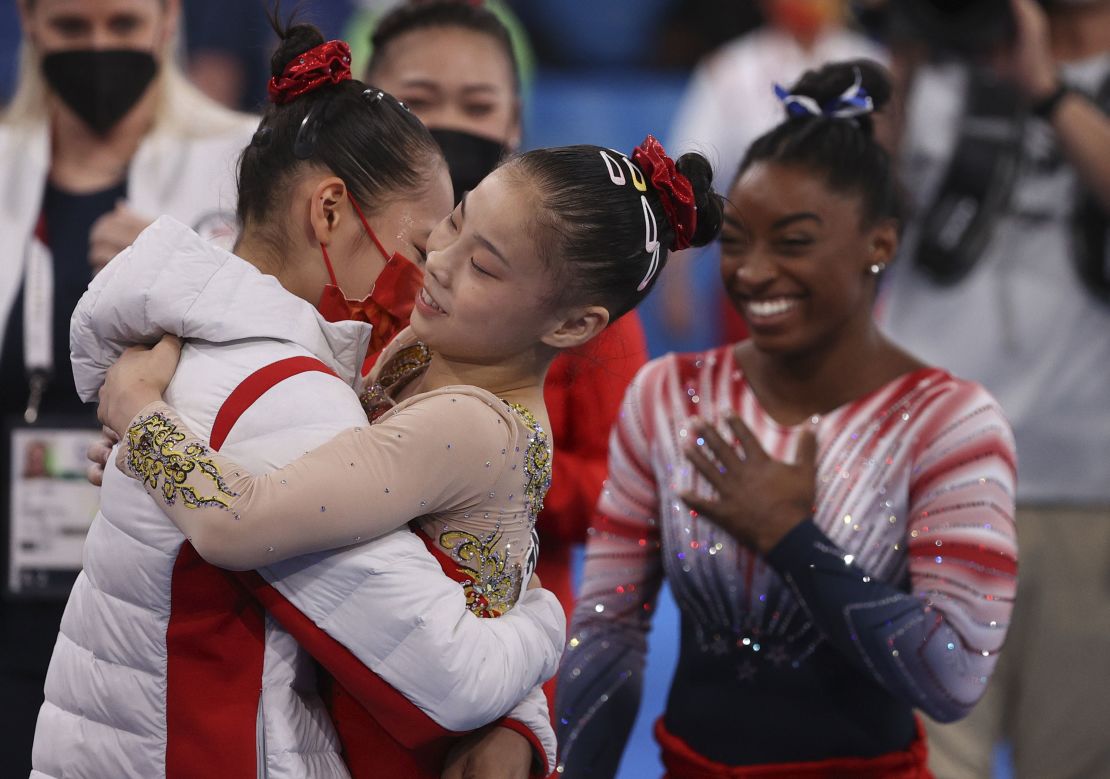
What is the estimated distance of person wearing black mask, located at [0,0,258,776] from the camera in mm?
2477

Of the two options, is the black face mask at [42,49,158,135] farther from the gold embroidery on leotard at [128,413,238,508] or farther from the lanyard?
the gold embroidery on leotard at [128,413,238,508]

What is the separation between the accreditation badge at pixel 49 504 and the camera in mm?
2490

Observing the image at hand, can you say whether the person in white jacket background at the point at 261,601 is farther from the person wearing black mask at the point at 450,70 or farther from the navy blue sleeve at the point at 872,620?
the person wearing black mask at the point at 450,70

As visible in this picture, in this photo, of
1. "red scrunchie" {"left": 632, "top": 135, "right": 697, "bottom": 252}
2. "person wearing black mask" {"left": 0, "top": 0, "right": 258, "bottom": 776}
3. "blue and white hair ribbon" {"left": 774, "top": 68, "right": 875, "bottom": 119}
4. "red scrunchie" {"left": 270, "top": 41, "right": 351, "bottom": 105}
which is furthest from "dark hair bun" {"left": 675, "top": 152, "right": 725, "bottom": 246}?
"person wearing black mask" {"left": 0, "top": 0, "right": 258, "bottom": 776}

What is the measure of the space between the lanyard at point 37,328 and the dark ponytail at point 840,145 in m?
1.23

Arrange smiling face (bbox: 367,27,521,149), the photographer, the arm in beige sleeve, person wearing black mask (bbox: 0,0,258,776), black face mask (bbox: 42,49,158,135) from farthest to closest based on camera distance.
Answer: the photographer → black face mask (bbox: 42,49,158,135) → person wearing black mask (bbox: 0,0,258,776) → smiling face (bbox: 367,27,521,149) → the arm in beige sleeve

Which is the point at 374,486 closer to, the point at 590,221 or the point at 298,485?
the point at 298,485

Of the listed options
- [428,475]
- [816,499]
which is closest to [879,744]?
[816,499]

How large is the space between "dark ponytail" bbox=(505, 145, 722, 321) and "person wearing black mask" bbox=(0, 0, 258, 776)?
3.08ft

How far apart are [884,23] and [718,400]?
1.36m

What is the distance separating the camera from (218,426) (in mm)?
1421

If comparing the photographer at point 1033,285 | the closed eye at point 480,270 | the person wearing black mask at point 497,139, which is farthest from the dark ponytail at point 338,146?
the photographer at point 1033,285

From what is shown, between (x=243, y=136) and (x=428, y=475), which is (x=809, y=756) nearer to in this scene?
(x=428, y=475)

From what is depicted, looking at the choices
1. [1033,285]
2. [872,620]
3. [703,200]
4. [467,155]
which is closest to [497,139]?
[467,155]
